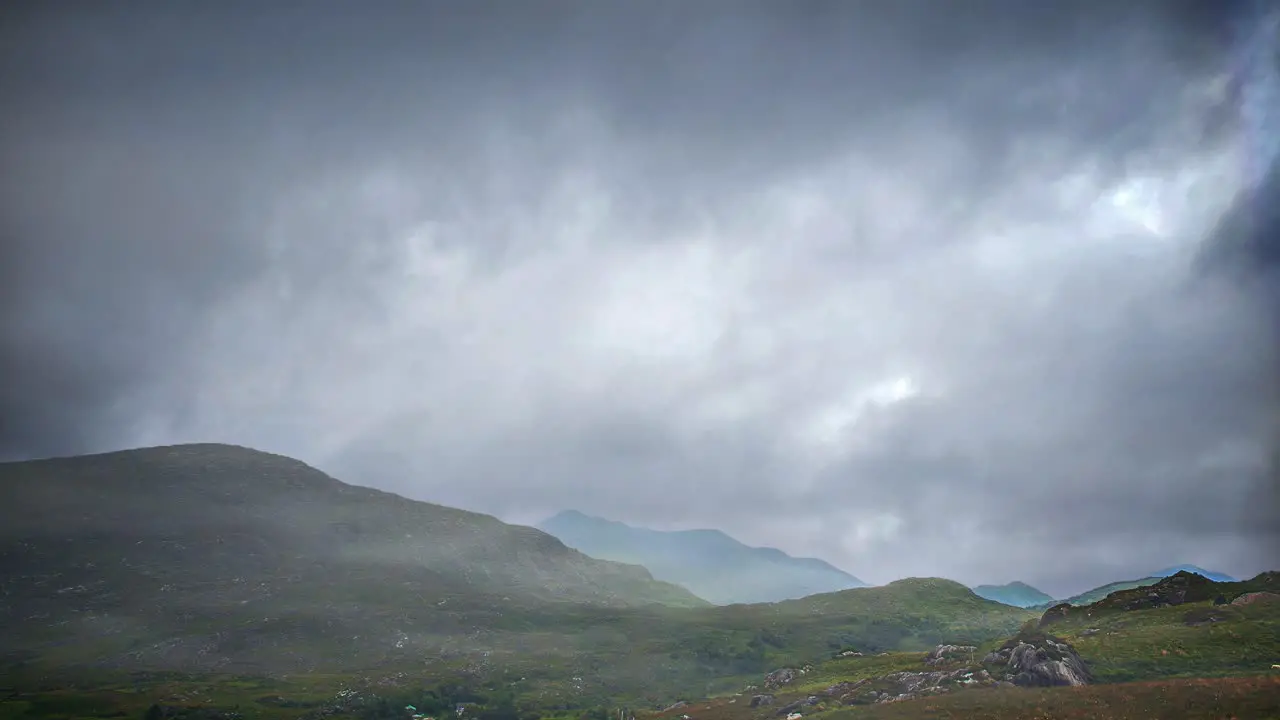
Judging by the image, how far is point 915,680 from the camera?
10575 centimetres

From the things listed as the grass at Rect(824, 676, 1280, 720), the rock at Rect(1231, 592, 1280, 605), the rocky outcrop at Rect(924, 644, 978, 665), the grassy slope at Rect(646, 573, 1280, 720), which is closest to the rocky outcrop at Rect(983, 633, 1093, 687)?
the grassy slope at Rect(646, 573, 1280, 720)

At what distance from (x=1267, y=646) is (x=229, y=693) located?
228 m

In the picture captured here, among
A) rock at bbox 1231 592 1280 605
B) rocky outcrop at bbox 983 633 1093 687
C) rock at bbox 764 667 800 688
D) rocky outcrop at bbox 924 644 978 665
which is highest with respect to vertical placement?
rock at bbox 1231 592 1280 605

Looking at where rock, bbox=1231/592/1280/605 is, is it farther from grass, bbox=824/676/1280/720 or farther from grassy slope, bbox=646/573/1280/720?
grass, bbox=824/676/1280/720

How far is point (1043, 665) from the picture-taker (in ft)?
295

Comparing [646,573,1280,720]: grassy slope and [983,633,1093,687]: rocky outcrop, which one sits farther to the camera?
[983,633,1093,687]: rocky outcrop

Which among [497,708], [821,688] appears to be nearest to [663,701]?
[497,708]

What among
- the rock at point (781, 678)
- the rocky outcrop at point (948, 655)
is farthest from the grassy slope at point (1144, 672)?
the rock at point (781, 678)

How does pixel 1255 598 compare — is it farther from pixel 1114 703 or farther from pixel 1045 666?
pixel 1114 703

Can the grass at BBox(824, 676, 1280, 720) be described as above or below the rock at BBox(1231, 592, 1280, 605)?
below

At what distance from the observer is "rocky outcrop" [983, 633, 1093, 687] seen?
88.0 meters

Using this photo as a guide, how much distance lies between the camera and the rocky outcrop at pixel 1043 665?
88000mm

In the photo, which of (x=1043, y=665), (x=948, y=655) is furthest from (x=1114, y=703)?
(x=948, y=655)

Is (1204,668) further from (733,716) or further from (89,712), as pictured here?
(89,712)
